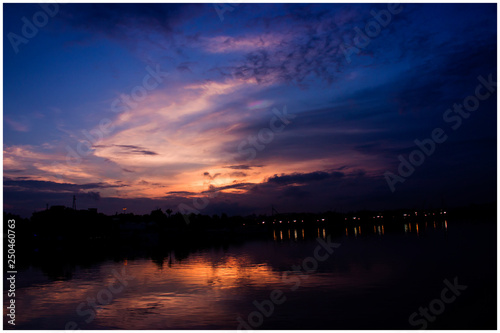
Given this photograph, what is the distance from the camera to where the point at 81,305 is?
80.9ft

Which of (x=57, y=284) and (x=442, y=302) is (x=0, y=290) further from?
(x=442, y=302)

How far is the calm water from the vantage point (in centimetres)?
2059

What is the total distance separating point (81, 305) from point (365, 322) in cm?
1666

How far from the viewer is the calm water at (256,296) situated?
2059 centimetres

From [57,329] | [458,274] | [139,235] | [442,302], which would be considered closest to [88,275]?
[57,329]

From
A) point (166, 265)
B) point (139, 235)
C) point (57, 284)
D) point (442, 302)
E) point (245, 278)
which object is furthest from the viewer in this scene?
point (139, 235)

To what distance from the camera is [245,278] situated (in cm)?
3506

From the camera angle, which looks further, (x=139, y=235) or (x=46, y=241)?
(x=139, y=235)

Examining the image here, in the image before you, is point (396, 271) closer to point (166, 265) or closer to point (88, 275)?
point (166, 265)

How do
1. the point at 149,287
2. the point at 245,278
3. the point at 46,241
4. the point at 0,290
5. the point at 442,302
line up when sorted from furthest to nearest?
1. the point at 46,241
2. the point at 245,278
3. the point at 149,287
4. the point at 0,290
5. the point at 442,302

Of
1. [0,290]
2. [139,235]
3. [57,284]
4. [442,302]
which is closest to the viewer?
[442,302]

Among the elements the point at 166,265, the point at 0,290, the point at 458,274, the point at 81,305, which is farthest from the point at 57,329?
the point at 458,274

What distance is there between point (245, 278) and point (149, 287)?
844 centimetres

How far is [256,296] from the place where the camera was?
27.0 metres
